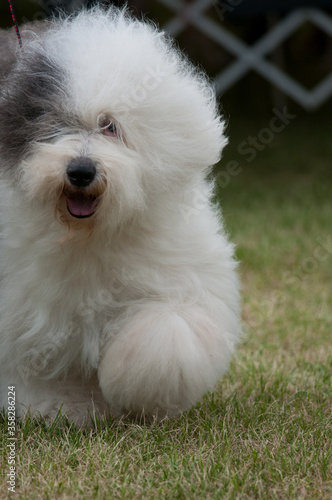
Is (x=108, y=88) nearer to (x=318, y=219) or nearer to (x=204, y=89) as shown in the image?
(x=204, y=89)

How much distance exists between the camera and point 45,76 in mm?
2582

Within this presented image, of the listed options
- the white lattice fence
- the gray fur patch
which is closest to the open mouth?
the gray fur patch

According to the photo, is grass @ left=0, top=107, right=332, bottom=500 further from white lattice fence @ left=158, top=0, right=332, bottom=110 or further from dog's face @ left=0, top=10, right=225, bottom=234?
white lattice fence @ left=158, top=0, right=332, bottom=110

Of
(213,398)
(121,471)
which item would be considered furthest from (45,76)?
(213,398)

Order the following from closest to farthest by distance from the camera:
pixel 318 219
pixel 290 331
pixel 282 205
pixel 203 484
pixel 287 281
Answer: pixel 203 484 → pixel 290 331 → pixel 287 281 → pixel 318 219 → pixel 282 205

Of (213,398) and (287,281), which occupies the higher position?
(287,281)

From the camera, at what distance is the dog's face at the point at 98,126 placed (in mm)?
2475

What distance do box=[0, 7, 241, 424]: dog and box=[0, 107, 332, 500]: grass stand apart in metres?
0.16

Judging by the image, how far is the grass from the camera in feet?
7.73

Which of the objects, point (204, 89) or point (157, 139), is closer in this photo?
point (157, 139)

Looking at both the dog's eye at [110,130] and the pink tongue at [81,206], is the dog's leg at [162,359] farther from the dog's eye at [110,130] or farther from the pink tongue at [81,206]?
the dog's eye at [110,130]

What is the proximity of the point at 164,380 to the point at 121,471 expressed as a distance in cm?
35

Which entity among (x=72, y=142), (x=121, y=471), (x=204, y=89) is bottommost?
(x=121, y=471)

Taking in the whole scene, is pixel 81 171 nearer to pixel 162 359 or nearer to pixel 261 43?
pixel 162 359
